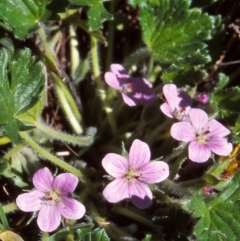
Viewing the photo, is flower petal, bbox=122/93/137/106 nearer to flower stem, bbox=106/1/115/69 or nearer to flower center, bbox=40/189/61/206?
flower stem, bbox=106/1/115/69

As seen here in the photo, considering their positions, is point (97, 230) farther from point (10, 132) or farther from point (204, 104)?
point (204, 104)

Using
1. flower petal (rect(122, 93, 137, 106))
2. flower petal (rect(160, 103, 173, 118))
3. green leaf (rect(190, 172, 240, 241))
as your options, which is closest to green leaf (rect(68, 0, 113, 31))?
flower petal (rect(122, 93, 137, 106))

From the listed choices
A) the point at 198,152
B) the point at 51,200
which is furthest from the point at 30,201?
the point at 198,152

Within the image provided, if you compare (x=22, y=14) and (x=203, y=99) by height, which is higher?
(x=22, y=14)

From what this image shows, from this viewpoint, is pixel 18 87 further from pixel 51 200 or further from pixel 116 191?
pixel 116 191

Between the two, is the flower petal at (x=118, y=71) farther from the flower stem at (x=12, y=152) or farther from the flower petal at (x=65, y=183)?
the flower petal at (x=65, y=183)

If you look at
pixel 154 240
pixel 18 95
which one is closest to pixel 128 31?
pixel 18 95
